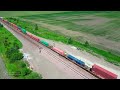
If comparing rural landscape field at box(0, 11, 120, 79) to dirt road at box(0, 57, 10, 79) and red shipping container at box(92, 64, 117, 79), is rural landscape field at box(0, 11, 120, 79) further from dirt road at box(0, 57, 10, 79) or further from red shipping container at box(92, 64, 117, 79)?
dirt road at box(0, 57, 10, 79)

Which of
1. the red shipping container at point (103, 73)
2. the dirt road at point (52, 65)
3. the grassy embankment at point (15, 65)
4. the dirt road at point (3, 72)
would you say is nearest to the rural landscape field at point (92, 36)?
the grassy embankment at point (15, 65)

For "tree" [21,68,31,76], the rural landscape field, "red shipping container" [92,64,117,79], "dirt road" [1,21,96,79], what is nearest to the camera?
"red shipping container" [92,64,117,79]

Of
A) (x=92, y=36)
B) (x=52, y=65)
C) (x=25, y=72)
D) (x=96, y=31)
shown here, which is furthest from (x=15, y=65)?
(x=96, y=31)

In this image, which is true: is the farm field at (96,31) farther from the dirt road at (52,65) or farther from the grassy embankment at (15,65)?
the grassy embankment at (15,65)

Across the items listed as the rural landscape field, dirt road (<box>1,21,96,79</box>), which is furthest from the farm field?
dirt road (<box>1,21,96,79</box>)

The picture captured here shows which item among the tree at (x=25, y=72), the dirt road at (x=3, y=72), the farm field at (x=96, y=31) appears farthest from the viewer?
the farm field at (x=96, y=31)

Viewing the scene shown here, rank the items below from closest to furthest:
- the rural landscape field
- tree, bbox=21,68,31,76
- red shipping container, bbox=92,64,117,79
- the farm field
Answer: red shipping container, bbox=92,64,117,79 < tree, bbox=21,68,31,76 < the rural landscape field < the farm field
